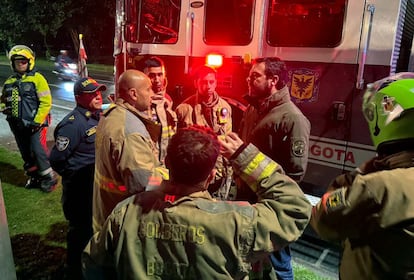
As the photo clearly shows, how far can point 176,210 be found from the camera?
132cm

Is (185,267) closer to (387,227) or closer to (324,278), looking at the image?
(387,227)

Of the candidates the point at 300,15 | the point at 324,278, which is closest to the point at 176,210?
the point at 324,278

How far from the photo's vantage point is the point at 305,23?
361 centimetres

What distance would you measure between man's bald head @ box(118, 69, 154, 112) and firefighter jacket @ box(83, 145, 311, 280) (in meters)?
0.99

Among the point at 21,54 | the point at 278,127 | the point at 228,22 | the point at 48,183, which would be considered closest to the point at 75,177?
the point at 278,127

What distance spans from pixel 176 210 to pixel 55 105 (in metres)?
10.2

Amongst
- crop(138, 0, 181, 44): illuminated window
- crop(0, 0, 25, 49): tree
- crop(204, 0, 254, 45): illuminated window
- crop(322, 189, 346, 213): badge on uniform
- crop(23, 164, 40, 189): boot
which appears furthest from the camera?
crop(0, 0, 25, 49): tree

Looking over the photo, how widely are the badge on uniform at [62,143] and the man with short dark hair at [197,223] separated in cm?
160

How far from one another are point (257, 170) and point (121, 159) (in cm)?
86

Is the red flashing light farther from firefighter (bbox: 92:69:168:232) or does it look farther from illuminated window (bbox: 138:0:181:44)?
firefighter (bbox: 92:69:168:232)

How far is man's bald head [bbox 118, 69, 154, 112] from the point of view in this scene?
2.26 metres

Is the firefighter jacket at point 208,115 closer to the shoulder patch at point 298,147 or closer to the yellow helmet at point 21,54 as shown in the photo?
the shoulder patch at point 298,147

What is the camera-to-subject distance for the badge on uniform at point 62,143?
112 inches

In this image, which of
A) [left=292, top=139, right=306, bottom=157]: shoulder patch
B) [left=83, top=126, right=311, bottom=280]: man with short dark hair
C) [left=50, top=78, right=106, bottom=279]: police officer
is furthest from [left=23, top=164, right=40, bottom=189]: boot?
[left=83, top=126, right=311, bottom=280]: man with short dark hair
